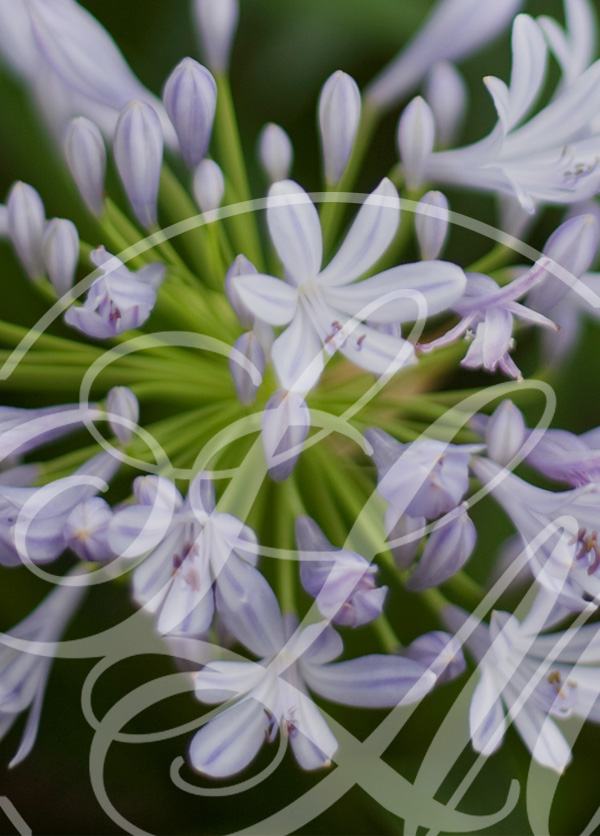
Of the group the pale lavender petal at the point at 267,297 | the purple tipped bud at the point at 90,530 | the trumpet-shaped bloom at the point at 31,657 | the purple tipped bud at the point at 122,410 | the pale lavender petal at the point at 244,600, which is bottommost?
the trumpet-shaped bloom at the point at 31,657

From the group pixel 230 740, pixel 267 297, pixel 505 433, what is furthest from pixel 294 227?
A: pixel 230 740

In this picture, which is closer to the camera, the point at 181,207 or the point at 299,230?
the point at 299,230

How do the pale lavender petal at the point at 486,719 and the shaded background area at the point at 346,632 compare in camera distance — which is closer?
the pale lavender petal at the point at 486,719

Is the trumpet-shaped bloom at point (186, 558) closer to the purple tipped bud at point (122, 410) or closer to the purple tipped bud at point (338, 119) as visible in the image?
the purple tipped bud at point (122, 410)

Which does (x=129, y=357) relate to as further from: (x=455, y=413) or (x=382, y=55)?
(x=382, y=55)

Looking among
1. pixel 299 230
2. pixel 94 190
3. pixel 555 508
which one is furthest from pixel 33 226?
pixel 555 508

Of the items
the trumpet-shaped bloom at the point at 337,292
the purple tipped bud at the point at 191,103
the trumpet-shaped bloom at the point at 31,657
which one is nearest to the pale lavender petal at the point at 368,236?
the trumpet-shaped bloom at the point at 337,292

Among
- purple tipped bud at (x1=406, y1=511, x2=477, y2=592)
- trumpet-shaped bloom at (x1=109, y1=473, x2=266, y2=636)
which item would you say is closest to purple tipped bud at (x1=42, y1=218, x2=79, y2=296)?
trumpet-shaped bloom at (x1=109, y1=473, x2=266, y2=636)
